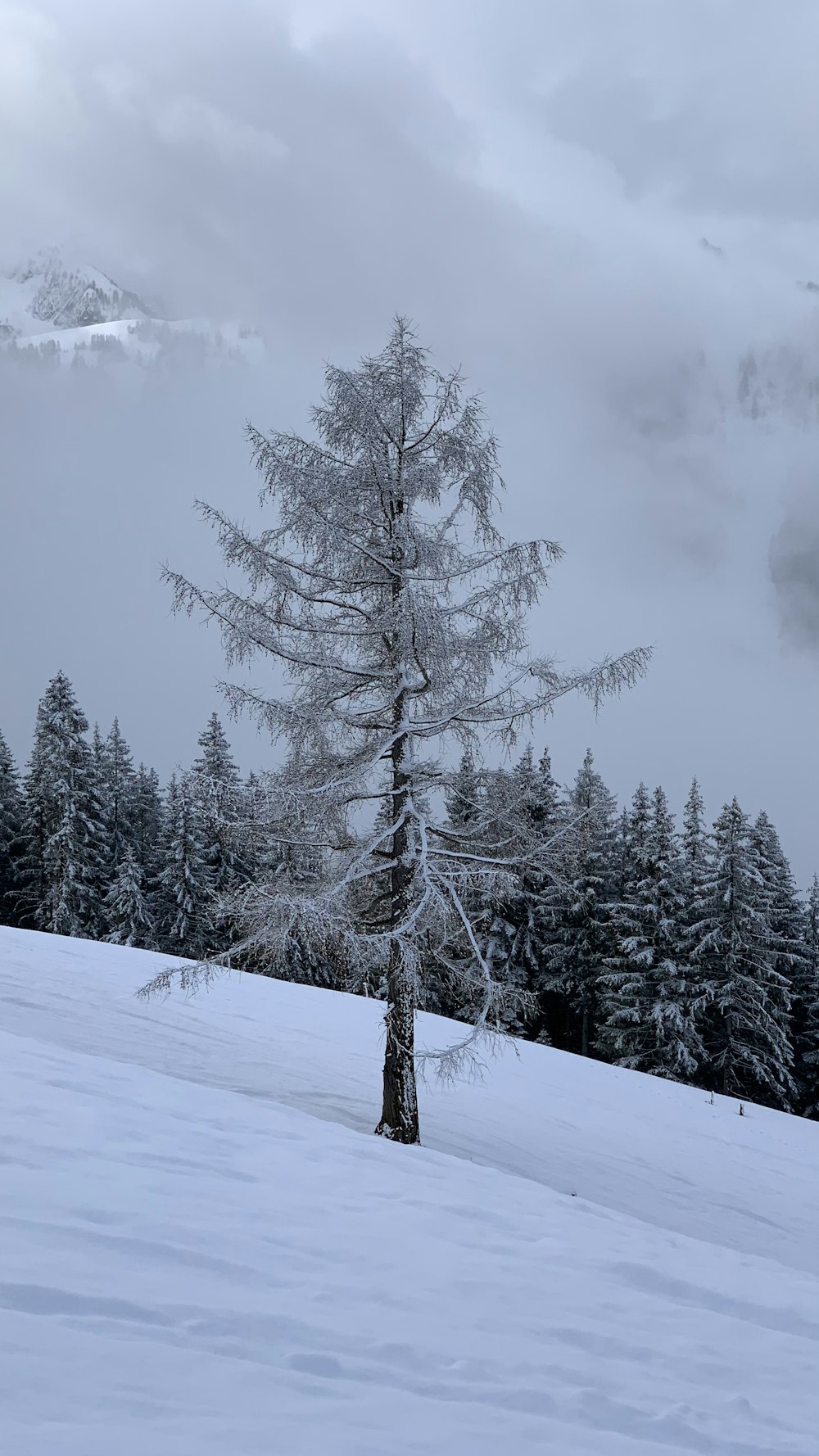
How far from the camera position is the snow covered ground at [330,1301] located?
3.48 meters

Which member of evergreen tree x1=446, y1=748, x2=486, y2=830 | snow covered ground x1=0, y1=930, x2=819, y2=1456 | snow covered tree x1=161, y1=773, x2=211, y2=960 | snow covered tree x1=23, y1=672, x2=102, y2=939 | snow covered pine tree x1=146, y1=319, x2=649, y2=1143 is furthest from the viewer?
snow covered tree x1=161, y1=773, x2=211, y2=960

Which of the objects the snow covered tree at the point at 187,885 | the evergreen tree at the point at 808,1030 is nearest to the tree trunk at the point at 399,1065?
the snow covered tree at the point at 187,885

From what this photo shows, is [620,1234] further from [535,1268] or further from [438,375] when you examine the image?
[438,375]

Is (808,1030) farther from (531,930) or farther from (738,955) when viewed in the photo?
(531,930)

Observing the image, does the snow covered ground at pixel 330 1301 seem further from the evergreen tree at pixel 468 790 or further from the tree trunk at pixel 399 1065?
the evergreen tree at pixel 468 790

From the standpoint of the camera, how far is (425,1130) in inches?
420

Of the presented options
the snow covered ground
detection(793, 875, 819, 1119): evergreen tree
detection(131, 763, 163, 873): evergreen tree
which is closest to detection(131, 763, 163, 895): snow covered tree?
detection(131, 763, 163, 873): evergreen tree

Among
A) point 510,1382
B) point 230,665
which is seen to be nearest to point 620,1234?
point 510,1382

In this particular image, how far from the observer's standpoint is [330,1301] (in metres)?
4.46

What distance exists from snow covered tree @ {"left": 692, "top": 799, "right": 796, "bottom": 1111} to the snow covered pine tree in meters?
21.2

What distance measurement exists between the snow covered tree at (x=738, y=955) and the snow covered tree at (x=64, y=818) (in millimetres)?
23958

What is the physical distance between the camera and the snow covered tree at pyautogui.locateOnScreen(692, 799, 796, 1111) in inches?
1091

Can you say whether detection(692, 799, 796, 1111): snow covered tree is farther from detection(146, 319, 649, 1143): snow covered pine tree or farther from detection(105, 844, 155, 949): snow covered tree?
detection(105, 844, 155, 949): snow covered tree

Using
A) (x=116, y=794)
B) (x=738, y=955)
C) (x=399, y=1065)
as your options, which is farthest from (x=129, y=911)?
(x=399, y=1065)
